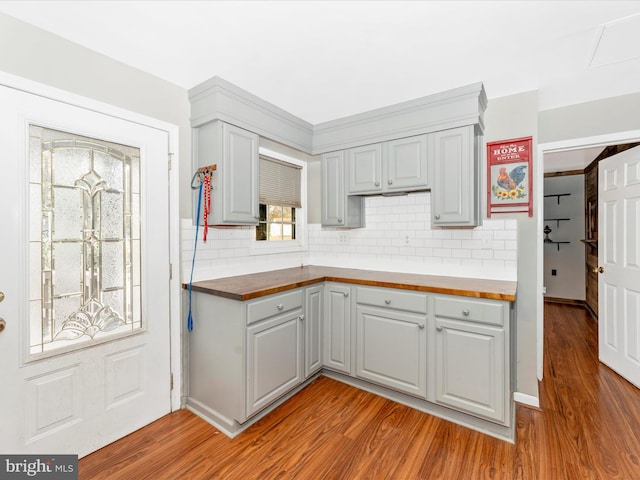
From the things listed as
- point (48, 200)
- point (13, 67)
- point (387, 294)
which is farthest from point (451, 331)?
point (13, 67)

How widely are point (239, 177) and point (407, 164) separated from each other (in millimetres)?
1395

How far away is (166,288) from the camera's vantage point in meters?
2.29

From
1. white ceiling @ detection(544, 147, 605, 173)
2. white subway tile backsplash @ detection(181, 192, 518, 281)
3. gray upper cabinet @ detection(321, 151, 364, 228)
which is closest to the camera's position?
white subway tile backsplash @ detection(181, 192, 518, 281)

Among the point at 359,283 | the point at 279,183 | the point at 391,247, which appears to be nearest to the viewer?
the point at 359,283

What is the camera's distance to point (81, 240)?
6.11 feet

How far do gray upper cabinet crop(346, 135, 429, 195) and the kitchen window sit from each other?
2.49ft

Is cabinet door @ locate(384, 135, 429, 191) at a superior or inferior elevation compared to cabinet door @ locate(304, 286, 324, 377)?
superior

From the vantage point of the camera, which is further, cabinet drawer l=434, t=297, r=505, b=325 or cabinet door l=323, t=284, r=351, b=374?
cabinet door l=323, t=284, r=351, b=374

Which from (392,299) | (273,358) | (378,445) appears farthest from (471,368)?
(273,358)

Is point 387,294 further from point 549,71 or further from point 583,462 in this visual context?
point 549,71

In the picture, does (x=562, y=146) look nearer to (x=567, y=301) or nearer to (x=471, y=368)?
(x=471, y=368)

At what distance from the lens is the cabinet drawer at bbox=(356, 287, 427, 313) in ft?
7.52

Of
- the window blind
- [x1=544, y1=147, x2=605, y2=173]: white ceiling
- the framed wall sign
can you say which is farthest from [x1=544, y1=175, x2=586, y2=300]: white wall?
the window blind

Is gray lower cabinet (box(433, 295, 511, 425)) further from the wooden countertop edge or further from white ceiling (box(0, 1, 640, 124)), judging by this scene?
white ceiling (box(0, 1, 640, 124))
